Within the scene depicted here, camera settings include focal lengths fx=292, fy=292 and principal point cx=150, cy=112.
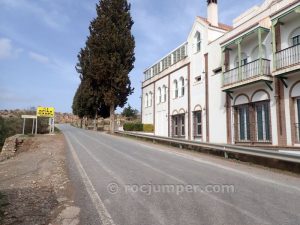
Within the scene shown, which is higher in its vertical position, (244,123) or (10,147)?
(244,123)

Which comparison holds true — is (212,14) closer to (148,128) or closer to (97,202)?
(148,128)

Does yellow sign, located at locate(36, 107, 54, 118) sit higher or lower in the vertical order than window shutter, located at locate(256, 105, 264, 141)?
higher

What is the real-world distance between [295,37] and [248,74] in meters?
3.46

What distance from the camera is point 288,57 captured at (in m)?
15.8

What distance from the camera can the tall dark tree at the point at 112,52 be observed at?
35719 mm

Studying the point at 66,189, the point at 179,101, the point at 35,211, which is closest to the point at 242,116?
the point at 179,101

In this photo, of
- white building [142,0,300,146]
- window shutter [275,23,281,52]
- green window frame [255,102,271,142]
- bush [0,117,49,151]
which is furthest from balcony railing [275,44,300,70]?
bush [0,117,49,151]

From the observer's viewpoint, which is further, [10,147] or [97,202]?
[10,147]

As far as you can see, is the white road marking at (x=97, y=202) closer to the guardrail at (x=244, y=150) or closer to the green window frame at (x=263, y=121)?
the guardrail at (x=244, y=150)

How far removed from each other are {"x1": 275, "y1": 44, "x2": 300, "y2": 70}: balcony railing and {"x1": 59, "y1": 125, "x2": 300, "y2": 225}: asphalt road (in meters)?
6.97

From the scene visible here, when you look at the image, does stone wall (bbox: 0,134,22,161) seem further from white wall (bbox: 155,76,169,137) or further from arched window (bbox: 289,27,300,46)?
arched window (bbox: 289,27,300,46)

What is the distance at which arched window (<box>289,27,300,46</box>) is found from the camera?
53.2ft

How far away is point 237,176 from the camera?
998 cm

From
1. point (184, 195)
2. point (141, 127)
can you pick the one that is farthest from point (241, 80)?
point (141, 127)
